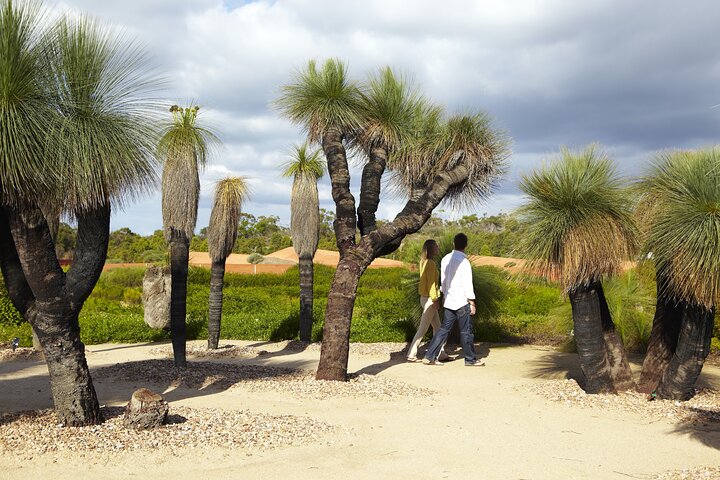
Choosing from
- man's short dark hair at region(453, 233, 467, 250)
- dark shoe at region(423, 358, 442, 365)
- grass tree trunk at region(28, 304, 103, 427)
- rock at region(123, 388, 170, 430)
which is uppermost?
man's short dark hair at region(453, 233, 467, 250)

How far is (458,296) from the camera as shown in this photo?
9.70m

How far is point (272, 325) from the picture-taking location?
47.8 feet

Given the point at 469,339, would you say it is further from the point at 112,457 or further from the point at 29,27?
the point at 29,27

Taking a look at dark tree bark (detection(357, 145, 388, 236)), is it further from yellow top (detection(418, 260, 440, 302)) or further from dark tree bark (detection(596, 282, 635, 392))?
dark tree bark (detection(596, 282, 635, 392))

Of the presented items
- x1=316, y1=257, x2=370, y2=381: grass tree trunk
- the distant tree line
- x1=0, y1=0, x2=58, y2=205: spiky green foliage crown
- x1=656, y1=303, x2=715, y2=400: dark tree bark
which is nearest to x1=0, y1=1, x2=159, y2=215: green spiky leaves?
x1=0, y1=0, x2=58, y2=205: spiky green foliage crown

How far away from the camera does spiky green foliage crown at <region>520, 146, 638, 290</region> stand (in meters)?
6.98

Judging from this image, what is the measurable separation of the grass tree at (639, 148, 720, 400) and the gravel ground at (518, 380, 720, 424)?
0.21 meters

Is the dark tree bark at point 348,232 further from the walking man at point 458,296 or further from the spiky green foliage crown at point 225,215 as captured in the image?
the spiky green foliage crown at point 225,215

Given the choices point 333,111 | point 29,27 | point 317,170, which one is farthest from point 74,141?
point 317,170

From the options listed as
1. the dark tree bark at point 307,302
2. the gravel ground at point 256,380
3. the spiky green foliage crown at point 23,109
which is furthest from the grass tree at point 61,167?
the dark tree bark at point 307,302

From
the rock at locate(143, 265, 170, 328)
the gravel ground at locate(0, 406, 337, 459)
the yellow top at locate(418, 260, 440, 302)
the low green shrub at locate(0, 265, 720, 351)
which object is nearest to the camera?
the gravel ground at locate(0, 406, 337, 459)

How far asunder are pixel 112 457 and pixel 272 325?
31.1 ft

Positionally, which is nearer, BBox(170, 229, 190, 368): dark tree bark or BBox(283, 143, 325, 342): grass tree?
BBox(170, 229, 190, 368): dark tree bark

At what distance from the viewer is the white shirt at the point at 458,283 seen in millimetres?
9680
